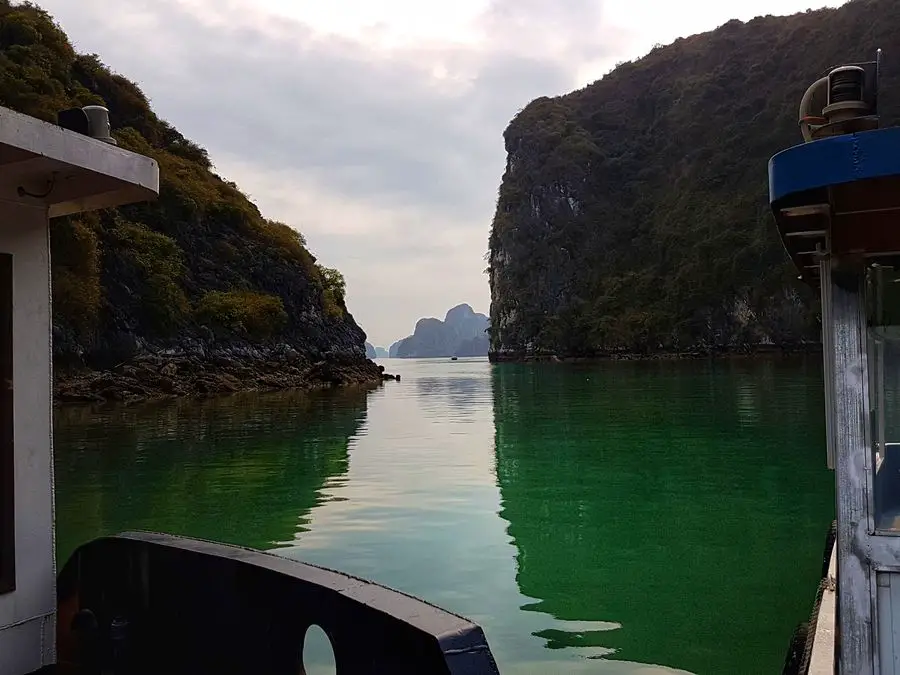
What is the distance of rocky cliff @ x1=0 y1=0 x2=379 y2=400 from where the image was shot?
30719 millimetres

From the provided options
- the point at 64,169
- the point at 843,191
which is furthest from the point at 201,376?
the point at 843,191

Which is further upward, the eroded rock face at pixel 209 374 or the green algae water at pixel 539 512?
the eroded rock face at pixel 209 374

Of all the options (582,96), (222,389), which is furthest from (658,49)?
(222,389)

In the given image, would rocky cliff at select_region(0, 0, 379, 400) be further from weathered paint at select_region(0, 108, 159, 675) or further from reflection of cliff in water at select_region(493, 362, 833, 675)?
weathered paint at select_region(0, 108, 159, 675)

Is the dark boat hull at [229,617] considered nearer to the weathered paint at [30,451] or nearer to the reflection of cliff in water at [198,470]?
the weathered paint at [30,451]

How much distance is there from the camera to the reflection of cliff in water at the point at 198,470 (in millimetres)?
8812

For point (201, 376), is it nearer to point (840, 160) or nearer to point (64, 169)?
point (64, 169)

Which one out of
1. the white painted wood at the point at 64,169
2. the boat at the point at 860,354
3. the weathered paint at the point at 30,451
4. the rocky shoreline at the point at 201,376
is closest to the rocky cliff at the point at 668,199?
the rocky shoreline at the point at 201,376

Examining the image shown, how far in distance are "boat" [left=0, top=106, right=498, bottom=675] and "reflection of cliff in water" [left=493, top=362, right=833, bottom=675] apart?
290 centimetres

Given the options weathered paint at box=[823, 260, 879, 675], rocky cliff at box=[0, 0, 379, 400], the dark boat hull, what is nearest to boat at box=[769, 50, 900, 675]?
weathered paint at box=[823, 260, 879, 675]

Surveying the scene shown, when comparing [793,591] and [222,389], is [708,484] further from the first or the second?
[222,389]

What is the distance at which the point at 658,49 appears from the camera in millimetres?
116562

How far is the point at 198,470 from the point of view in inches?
494

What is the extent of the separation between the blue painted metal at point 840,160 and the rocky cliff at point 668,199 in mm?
67738
